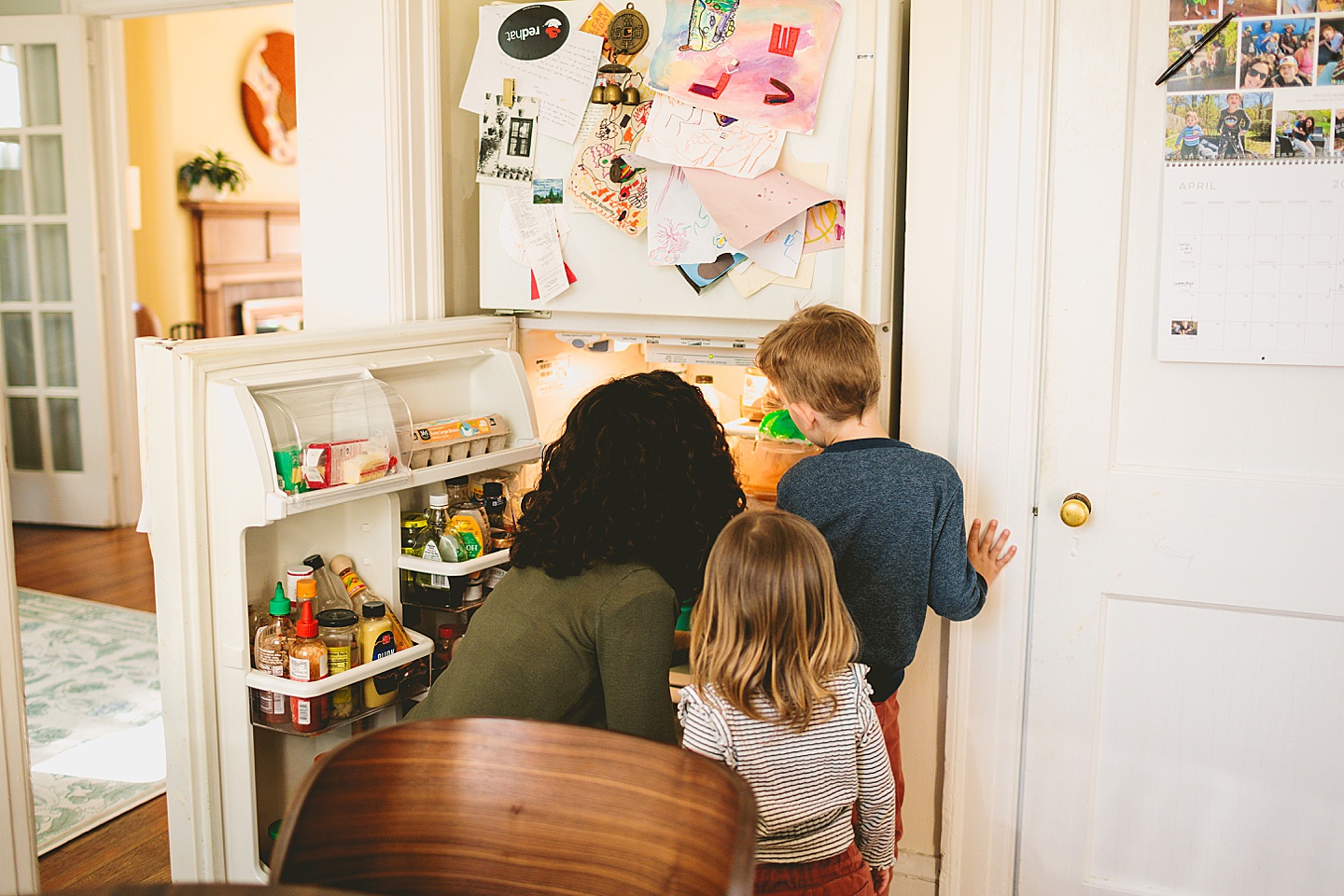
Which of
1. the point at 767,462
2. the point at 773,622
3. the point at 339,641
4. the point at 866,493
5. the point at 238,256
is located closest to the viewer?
the point at 773,622

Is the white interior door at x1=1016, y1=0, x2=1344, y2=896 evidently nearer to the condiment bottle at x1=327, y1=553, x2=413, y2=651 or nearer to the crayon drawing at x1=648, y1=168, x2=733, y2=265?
the crayon drawing at x1=648, y1=168, x2=733, y2=265

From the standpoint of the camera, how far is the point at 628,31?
2029mm

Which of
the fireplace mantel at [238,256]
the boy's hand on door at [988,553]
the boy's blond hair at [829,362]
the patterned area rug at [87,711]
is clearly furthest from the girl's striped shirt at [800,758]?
the fireplace mantel at [238,256]

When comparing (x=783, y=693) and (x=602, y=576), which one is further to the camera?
(x=602, y=576)

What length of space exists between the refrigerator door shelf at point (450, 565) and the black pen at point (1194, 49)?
53.4 inches

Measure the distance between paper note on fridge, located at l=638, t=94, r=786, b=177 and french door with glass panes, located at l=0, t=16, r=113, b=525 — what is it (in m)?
3.68

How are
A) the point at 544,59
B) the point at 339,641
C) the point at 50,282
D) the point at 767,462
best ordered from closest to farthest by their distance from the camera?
the point at 339,641 → the point at 544,59 → the point at 767,462 → the point at 50,282

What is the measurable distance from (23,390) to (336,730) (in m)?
3.80

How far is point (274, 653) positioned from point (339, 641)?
0.34 feet

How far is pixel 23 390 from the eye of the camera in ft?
16.5

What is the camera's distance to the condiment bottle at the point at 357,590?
6.49ft

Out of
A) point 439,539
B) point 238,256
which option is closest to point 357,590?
point 439,539

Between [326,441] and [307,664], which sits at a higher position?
[326,441]

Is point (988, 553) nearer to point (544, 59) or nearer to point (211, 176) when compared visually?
point (544, 59)
